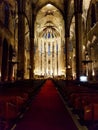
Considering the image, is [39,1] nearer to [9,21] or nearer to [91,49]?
[9,21]

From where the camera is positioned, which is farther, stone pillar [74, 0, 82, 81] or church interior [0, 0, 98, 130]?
stone pillar [74, 0, 82, 81]

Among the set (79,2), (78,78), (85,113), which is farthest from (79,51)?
(85,113)

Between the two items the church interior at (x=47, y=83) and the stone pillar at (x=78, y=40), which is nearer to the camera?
the church interior at (x=47, y=83)

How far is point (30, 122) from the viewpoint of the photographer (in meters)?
5.95

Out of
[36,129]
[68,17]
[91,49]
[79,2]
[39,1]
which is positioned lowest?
[36,129]

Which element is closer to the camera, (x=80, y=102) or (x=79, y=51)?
(x=80, y=102)

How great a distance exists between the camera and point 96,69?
28.3m

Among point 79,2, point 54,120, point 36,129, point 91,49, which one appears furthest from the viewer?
point 91,49

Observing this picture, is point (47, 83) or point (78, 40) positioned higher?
point (78, 40)

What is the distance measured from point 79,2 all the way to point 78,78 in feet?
28.4

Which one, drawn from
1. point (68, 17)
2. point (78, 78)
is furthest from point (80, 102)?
point (68, 17)

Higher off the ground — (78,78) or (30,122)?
(78,78)

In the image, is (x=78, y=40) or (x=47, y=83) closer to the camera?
(x=78, y=40)

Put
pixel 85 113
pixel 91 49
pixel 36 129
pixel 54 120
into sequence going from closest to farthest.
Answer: pixel 85 113, pixel 36 129, pixel 54 120, pixel 91 49
